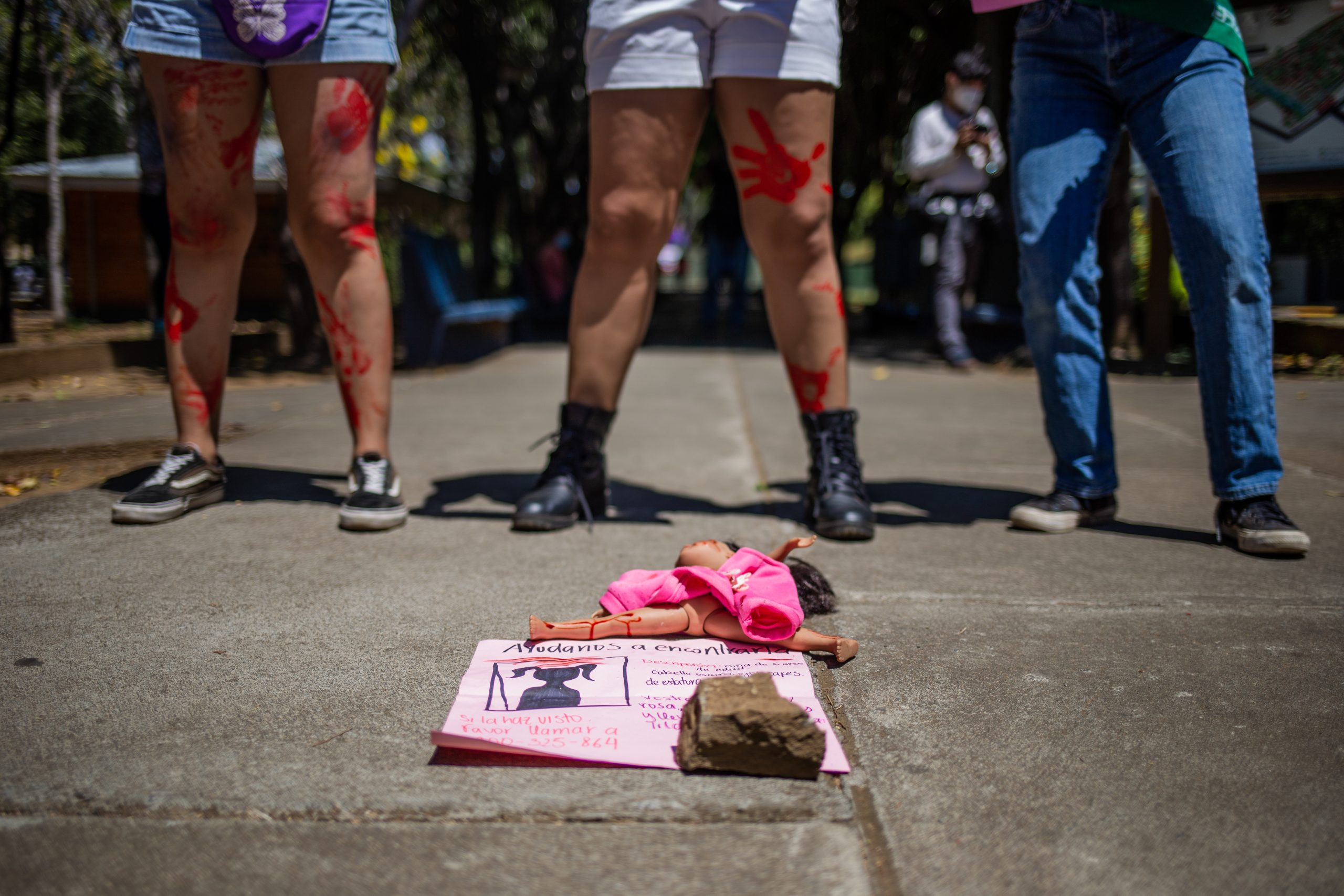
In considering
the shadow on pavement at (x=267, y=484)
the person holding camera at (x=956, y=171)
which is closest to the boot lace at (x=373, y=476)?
the shadow on pavement at (x=267, y=484)

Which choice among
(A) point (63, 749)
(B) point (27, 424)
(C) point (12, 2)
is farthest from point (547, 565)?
(C) point (12, 2)

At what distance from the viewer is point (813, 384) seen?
2.76 metres

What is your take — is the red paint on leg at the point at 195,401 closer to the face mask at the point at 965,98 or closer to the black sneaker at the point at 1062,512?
the black sneaker at the point at 1062,512

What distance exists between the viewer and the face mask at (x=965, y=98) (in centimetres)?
697

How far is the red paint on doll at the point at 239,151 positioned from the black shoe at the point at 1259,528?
2.67 m

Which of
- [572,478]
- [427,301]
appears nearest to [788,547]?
[572,478]

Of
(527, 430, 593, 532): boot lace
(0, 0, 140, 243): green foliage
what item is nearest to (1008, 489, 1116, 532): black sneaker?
(527, 430, 593, 532): boot lace

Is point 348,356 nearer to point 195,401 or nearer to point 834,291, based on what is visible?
point 195,401

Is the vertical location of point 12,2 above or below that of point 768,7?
above

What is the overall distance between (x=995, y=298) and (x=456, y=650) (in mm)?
7568

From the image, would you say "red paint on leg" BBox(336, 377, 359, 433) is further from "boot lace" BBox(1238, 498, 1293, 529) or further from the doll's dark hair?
"boot lace" BBox(1238, 498, 1293, 529)

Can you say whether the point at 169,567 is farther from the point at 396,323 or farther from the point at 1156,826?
the point at 396,323

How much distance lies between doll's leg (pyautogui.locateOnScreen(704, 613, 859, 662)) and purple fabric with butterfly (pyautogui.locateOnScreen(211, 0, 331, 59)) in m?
1.82

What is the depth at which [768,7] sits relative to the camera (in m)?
2.51
